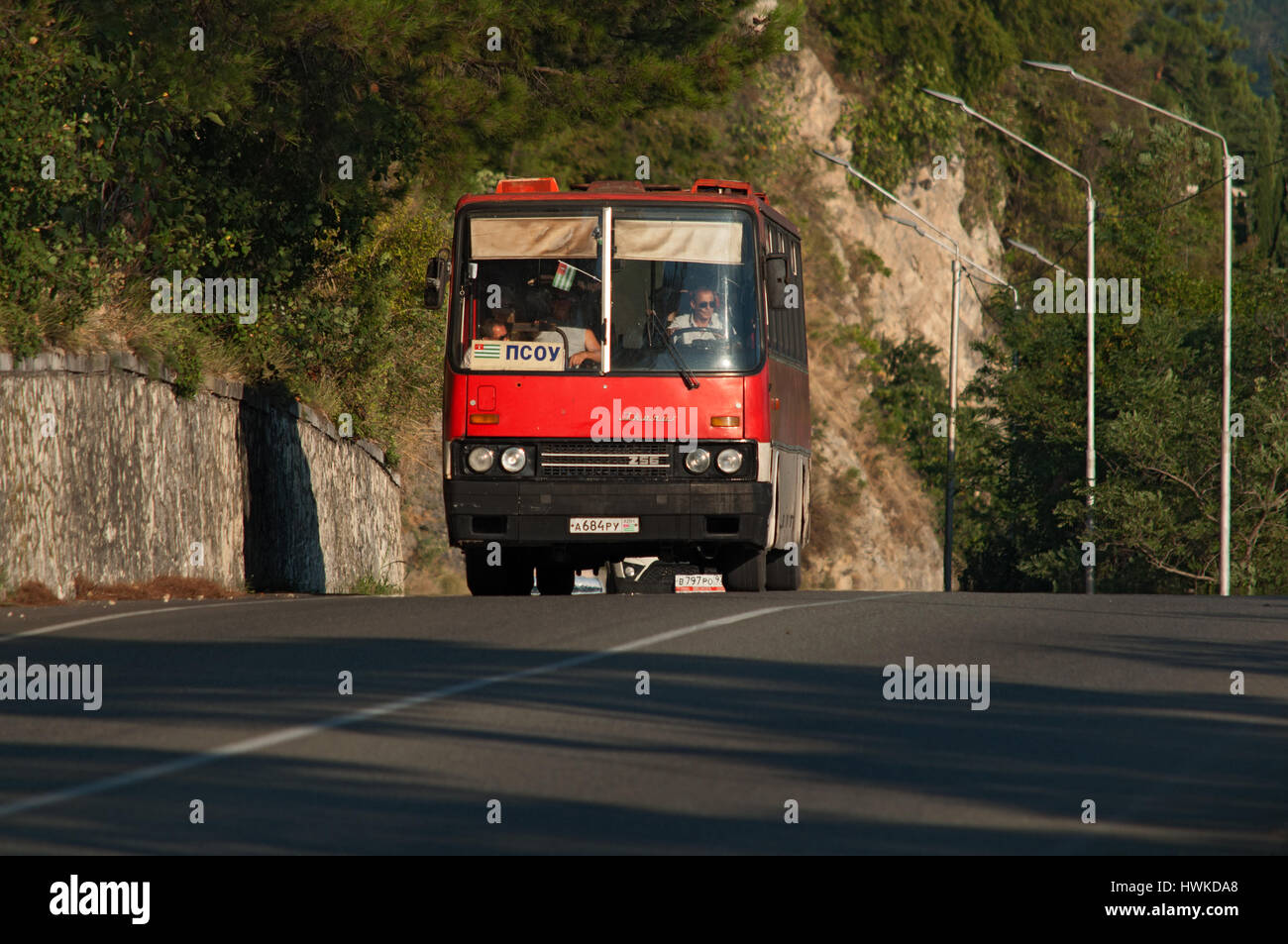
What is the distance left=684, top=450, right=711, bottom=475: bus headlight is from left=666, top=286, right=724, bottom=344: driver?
972mm

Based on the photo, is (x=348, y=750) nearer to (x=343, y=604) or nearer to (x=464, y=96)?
(x=343, y=604)

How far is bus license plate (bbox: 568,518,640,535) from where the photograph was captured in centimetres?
1753

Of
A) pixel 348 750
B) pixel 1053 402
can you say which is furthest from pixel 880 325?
pixel 348 750

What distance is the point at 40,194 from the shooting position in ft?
65.2

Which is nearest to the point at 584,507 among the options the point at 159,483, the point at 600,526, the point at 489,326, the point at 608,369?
the point at 600,526

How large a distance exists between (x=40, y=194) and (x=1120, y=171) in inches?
1747

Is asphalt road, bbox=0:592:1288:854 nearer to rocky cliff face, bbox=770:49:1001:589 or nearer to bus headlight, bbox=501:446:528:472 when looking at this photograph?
bus headlight, bbox=501:446:528:472

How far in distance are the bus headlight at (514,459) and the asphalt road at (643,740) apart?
3.62 metres

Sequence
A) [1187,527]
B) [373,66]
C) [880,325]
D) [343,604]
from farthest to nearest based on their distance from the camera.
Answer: [880,325], [1187,527], [373,66], [343,604]

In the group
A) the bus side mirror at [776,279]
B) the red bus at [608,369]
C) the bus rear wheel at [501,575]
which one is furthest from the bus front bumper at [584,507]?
the bus side mirror at [776,279]

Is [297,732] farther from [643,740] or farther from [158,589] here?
[158,589]

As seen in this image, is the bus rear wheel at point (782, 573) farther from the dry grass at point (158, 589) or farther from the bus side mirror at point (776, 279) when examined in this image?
the dry grass at point (158, 589)

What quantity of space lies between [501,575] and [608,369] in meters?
2.87

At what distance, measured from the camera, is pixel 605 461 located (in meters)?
17.6
